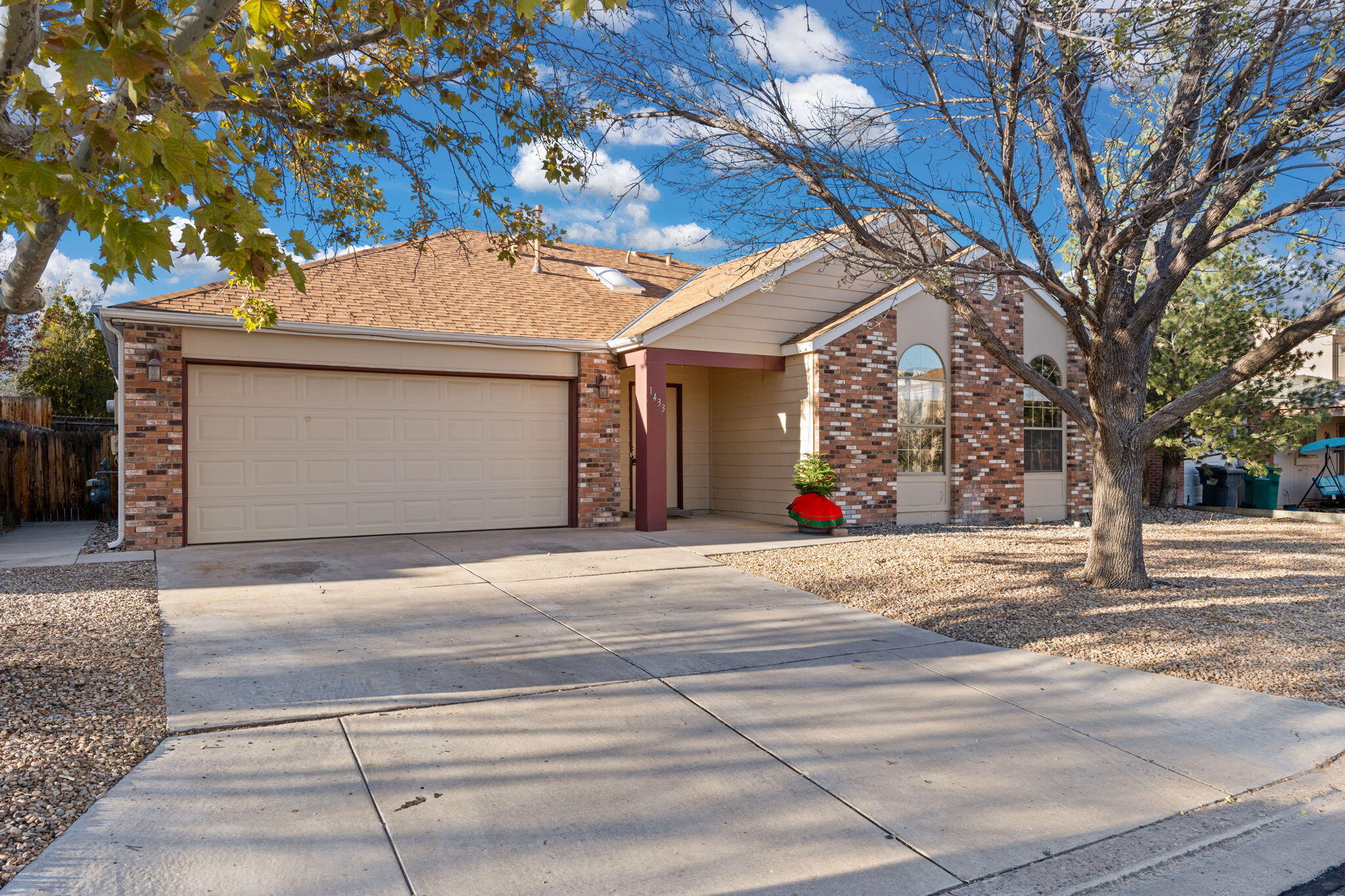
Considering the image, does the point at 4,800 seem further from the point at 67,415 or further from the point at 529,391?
the point at 67,415

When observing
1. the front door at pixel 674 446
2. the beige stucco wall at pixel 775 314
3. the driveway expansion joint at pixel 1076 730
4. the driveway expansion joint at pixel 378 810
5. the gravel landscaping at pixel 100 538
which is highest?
the beige stucco wall at pixel 775 314

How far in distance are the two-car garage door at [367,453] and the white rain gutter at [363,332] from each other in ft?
1.95

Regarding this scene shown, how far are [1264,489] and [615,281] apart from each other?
49.9 feet

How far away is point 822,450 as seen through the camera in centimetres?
1267

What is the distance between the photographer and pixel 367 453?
449 inches

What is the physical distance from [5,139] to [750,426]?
11497 millimetres

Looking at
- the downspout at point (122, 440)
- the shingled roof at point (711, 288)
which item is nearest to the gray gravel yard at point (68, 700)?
the downspout at point (122, 440)

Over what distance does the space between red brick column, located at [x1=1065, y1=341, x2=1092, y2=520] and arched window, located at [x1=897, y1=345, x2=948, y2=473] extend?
126 inches

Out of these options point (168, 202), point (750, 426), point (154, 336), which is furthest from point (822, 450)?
point (168, 202)

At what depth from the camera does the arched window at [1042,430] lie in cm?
1496

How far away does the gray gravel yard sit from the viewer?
330 centimetres

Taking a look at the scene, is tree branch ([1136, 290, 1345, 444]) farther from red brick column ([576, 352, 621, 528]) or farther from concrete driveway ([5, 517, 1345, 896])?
red brick column ([576, 352, 621, 528])

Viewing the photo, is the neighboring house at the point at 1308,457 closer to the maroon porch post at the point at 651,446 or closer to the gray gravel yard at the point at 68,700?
the maroon porch post at the point at 651,446

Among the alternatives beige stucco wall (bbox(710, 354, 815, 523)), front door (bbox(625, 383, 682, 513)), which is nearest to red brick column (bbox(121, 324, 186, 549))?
front door (bbox(625, 383, 682, 513))
